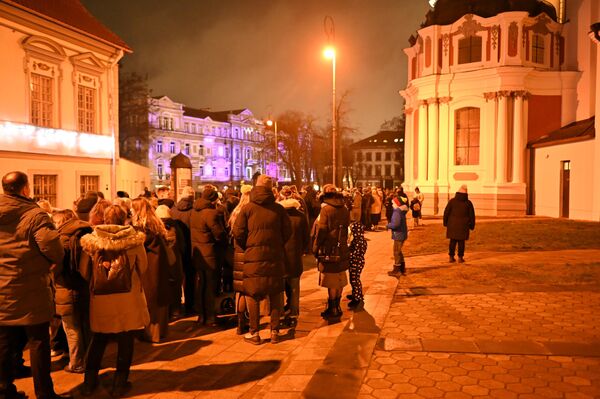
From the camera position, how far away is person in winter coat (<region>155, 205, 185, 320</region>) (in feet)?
22.0

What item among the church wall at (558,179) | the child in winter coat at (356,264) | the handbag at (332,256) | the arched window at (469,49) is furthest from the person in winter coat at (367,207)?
the arched window at (469,49)

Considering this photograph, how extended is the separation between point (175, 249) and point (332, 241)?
230 cm

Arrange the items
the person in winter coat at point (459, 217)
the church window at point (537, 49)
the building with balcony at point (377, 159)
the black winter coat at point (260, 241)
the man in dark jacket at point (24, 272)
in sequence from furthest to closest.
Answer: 1. the building with balcony at point (377, 159)
2. the church window at point (537, 49)
3. the person in winter coat at point (459, 217)
4. the black winter coat at point (260, 241)
5. the man in dark jacket at point (24, 272)

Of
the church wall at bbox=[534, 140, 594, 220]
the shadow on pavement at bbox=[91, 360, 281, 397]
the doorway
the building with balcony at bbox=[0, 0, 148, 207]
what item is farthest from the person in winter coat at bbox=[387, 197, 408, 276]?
the doorway

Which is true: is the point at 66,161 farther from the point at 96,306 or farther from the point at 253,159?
the point at 253,159

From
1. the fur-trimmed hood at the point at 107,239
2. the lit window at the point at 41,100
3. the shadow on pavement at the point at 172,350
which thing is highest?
the lit window at the point at 41,100

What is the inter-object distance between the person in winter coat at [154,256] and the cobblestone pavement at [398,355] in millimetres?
740

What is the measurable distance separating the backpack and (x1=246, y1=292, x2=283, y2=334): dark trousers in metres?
2.01

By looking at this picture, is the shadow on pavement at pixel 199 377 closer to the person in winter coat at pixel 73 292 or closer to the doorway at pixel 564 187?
the person in winter coat at pixel 73 292

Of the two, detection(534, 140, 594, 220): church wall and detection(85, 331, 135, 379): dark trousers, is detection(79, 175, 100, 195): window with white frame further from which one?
detection(534, 140, 594, 220): church wall

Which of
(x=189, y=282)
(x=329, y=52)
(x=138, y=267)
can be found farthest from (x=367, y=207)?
(x=138, y=267)

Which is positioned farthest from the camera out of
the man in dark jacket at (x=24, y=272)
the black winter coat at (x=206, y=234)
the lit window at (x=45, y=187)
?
the lit window at (x=45, y=187)

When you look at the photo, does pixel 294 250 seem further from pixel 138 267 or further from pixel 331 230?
pixel 138 267

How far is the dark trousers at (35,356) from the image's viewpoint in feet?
15.2
